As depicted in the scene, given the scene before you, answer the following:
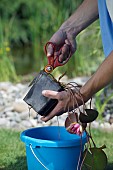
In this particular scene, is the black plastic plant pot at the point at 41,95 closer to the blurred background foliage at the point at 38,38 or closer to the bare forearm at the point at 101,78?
the bare forearm at the point at 101,78

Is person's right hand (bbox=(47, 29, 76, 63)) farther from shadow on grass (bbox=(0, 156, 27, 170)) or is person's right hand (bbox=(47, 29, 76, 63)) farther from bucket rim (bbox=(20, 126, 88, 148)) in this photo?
shadow on grass (bbox=(0, 156, 27, 170))

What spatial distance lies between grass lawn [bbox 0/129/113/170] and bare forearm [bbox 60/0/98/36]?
956mm

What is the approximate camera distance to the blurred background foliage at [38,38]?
7068mm

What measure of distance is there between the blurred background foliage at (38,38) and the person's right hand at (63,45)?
1.87m

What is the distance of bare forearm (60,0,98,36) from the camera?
140 inches

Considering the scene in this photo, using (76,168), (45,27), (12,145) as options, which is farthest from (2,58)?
(76,168)

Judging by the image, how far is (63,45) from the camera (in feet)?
11.7

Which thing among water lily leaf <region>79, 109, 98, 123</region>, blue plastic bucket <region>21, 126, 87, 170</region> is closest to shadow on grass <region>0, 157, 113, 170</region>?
blue plastic bucket <region>21, 126, 87, 170</region>

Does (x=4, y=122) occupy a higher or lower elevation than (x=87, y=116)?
higher

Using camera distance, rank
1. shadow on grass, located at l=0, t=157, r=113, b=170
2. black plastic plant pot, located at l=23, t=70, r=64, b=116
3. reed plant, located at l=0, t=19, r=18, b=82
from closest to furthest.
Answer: black plastic plant pot, located at l=23, t=70, r=64, b=116, shadow on grass, located at l=0, t=157, r=113, b=170, reed plant, located at l=0, t=19, r=18, b=82

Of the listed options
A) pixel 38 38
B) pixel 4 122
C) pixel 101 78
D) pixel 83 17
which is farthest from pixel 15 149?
pixel 38 38

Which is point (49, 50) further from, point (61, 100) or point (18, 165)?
point (18, 165)

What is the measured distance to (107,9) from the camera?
331 cm

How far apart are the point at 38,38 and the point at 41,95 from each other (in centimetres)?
570
